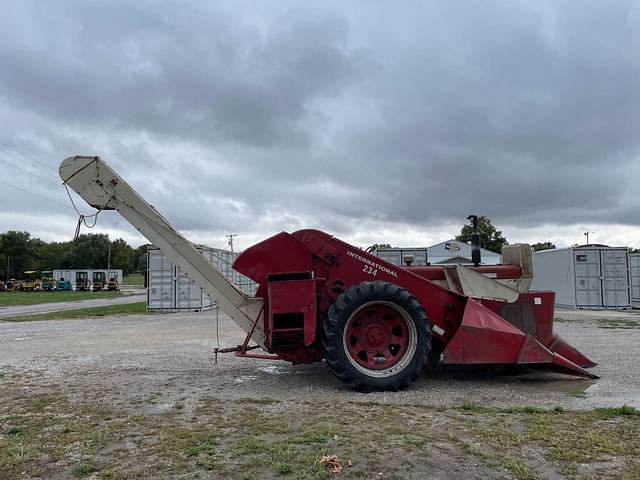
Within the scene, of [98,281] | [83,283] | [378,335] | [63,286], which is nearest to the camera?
[378,335]

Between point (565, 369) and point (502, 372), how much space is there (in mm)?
901

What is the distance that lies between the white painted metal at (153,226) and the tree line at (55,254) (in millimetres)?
73818

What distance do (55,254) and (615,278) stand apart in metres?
97.6

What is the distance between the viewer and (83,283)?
→ 5872 cm

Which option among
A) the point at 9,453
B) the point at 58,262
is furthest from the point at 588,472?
the point at 58,262

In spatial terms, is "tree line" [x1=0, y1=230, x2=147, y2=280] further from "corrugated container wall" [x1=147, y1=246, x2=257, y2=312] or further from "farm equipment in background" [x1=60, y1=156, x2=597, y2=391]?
"farm equipment in background" [x1=60, y1=156, x2=597, y2=391]

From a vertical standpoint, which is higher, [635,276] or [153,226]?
[153,226]

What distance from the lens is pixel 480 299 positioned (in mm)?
7277

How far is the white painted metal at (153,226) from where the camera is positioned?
286 inches

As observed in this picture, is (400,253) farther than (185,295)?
Yes

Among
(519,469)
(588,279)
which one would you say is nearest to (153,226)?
(519,469)

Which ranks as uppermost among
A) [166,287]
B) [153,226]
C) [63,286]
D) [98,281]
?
[153,226]

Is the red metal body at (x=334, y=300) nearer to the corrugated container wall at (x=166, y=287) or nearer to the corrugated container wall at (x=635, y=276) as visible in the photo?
the corrugated container wall at (x=166, y=287)

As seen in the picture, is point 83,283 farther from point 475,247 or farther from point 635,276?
point 475,247
